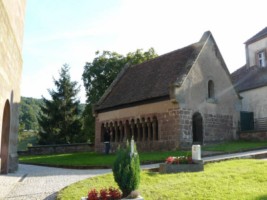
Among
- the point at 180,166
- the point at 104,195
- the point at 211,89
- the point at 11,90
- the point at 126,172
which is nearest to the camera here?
the point at 104,195

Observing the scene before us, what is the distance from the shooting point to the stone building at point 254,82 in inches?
1228

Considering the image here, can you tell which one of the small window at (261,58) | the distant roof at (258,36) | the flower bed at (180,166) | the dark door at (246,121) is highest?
the distant roof at (258,36)

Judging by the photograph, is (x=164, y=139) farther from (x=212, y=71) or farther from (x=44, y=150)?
(x=44, y=150)

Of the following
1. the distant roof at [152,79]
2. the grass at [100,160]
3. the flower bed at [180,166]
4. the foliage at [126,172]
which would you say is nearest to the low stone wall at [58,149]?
the distant roof at [152,79]

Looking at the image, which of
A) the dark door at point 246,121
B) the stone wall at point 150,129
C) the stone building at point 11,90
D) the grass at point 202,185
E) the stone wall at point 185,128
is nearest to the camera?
the grass at point 202,185

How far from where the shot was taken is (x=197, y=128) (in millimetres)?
26188

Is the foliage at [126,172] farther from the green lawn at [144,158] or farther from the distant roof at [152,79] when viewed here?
the distant roof at [152,79]

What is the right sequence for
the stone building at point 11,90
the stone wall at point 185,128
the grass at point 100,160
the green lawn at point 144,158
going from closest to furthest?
1. the stone building at point 11,90
2. the grass at point 100,160
3. the green lawn at point 144,158
4. the stone wall at point 185,128

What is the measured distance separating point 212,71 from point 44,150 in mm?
19848

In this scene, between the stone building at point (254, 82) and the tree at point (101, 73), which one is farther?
the tree at point (101, 73)

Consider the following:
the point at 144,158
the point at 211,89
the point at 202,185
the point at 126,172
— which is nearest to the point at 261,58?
the point at 211,89

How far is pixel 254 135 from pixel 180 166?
15.7 metres

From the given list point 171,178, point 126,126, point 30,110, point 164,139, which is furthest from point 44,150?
point 30,110

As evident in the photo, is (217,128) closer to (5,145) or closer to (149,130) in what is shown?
(149,130)
